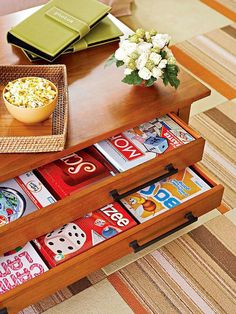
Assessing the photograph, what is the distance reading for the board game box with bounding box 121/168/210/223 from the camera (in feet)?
4.83

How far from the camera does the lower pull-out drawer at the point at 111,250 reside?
50.6 inches

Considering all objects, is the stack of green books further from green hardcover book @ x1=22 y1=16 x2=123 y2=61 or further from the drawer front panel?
the drawer front panel

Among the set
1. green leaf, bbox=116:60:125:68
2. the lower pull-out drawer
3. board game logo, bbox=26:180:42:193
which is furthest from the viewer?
green leaf, bbox=116:60:125:68

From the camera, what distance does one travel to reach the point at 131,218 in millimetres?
1449

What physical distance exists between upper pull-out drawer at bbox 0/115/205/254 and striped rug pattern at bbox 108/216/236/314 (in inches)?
10.0

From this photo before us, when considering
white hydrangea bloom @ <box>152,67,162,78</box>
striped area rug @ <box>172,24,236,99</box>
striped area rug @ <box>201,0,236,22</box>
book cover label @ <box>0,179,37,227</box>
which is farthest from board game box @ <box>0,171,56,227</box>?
striped area rug @ <box>201,0,236,22</box>

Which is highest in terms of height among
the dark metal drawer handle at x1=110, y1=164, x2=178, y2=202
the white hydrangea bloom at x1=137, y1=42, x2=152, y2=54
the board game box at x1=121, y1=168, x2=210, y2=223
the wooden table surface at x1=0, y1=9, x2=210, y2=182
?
the white hydrangea bloom at x1=137, y1=42, x2=152, y2=54

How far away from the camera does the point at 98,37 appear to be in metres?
1.73

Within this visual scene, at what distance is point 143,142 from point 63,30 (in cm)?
45

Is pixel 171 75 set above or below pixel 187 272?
above

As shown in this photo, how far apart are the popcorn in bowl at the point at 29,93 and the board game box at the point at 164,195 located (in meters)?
0.35

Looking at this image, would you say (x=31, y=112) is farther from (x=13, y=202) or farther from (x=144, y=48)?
(x=144, y=48)

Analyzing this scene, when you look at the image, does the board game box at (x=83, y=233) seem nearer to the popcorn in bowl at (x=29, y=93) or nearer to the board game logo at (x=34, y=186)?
the board game logo at (x=34, y=186)

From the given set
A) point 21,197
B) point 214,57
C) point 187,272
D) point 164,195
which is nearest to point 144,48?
point 164,195
